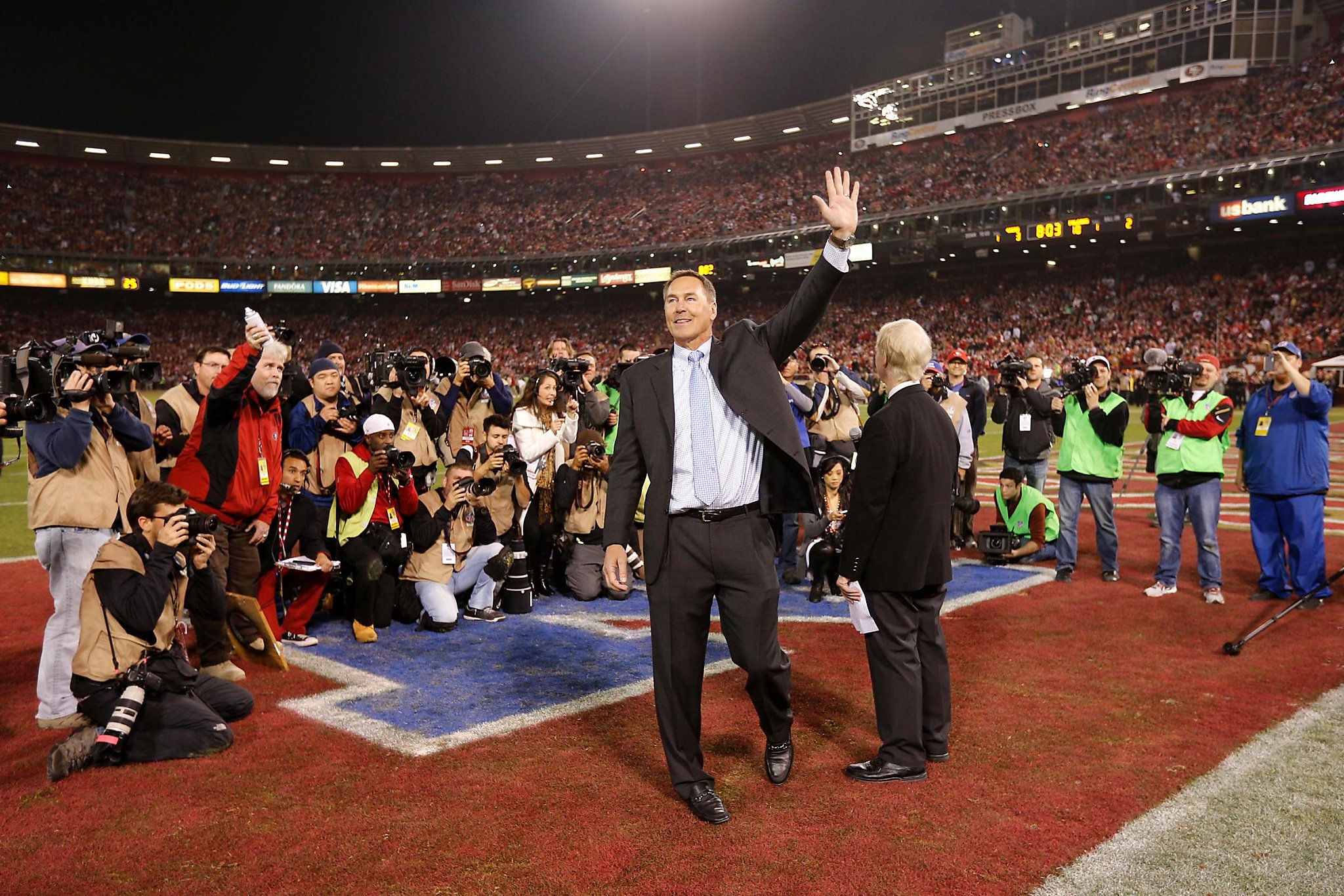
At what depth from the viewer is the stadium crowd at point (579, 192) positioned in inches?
1489

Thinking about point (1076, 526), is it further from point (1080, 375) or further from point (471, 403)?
point (471, 403)

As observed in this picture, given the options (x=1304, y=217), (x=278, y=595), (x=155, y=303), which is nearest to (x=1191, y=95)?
(x=1304, y=217)

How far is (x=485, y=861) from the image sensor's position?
10.7 feet

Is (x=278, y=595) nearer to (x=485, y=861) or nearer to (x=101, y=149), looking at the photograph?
(x=485, y=861)

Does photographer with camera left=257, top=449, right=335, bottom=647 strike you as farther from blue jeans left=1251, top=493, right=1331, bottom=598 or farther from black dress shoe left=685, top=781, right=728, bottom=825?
blue jeans left=1251, top=493, right=1331, bottom=598

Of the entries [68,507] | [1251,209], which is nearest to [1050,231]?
[1251,209]

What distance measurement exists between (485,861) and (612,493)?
55.9 inches

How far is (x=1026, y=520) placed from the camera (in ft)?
30.1

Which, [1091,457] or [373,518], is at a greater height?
[1091,457]

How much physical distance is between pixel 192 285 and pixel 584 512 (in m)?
46.7

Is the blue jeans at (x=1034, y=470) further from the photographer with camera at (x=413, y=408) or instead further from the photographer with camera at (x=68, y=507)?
the photographer with camera at (x=68, y=507)

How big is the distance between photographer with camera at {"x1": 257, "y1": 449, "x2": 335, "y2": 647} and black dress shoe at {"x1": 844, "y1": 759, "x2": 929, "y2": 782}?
3.97 m

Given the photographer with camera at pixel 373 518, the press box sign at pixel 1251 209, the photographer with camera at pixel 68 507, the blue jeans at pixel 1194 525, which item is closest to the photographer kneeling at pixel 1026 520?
the blue jeans at pixel 1194 525

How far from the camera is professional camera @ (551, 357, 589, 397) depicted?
8.05 meters
